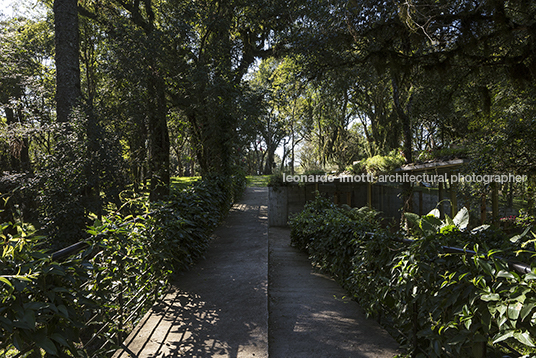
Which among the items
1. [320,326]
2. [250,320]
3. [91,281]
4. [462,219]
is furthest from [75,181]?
[462,219]

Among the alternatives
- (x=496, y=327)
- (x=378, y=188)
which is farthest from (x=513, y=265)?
(x=378, y=188)

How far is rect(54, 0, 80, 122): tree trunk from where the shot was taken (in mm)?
6859

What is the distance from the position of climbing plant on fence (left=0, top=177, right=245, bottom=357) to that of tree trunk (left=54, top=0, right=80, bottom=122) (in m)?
3.94

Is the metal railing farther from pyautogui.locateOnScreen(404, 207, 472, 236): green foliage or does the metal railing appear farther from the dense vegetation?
pyautogui.locateOnScreen(404, 207, 472, 236): green foliage

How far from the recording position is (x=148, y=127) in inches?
365

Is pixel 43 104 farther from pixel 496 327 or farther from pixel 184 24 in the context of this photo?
pixel 496 327

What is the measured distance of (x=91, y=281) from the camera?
226 cm

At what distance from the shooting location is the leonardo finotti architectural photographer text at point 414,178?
16.1 feet

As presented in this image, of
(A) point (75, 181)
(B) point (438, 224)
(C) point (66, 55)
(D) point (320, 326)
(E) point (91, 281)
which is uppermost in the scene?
(C) point (66, 55)

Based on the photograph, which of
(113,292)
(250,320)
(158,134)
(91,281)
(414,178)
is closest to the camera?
(91,281)

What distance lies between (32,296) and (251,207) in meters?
9.80

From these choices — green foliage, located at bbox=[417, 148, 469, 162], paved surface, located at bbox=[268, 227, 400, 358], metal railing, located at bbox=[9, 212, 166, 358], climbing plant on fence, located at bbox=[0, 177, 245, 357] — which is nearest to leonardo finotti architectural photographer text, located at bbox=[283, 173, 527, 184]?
green foliage, located at bbox=[417, 148, 469, 162]

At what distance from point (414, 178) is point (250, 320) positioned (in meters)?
8.75

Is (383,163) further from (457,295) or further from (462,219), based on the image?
(457,295)
